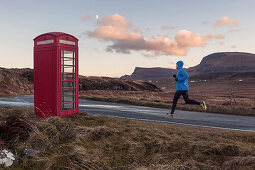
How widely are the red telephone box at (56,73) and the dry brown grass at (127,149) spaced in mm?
1221

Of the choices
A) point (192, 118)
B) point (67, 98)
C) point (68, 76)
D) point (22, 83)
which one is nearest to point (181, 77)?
point (192, 118)

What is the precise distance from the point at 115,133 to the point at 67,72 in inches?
121

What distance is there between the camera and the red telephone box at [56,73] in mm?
7074

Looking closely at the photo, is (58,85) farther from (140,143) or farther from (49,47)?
(140,143)

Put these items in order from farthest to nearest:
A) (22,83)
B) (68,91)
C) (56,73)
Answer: (22,83)
(68,91)
(56,73)

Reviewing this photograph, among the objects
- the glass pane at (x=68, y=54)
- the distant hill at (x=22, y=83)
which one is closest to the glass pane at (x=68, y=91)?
the glass pane at (x=68, y=54)

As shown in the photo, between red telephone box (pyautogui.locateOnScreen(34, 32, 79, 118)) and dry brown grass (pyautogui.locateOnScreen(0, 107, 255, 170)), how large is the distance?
1221mm

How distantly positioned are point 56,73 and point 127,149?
3776 mm

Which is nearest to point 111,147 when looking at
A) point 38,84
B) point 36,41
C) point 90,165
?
point 90,165

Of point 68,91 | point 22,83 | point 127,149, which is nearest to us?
point 127,149

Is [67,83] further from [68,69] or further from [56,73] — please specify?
[56,73]

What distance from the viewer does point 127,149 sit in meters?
4.81

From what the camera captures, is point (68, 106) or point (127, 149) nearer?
point (127, 149)

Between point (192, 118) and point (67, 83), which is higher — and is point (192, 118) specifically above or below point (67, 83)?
below
